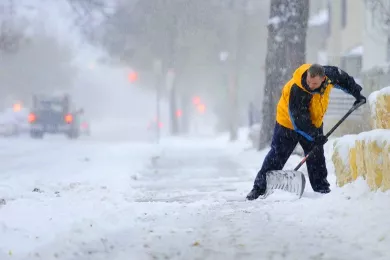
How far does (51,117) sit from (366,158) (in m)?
24.5

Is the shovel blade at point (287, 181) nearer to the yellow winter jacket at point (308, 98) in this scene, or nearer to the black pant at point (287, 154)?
the black pant at point (287, 154)

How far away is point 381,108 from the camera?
19.2 feet

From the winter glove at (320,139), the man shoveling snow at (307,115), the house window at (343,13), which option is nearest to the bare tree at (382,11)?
the house window at (343,13)

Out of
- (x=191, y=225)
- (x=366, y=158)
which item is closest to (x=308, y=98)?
(x=366, y=158)

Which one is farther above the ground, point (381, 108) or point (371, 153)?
point (381, 108)

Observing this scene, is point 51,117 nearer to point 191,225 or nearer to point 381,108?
point 381,108

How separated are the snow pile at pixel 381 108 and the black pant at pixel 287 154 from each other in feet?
2.95

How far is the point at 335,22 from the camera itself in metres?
29.7

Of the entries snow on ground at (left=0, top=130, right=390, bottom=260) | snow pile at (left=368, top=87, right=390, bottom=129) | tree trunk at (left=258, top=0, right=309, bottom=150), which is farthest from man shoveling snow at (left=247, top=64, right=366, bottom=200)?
tree trunk at (left=258, top=0, right=309, bottom=150)

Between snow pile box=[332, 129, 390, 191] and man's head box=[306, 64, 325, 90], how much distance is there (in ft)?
2.03

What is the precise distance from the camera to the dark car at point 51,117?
28.1 meters

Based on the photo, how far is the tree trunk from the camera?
13.0m

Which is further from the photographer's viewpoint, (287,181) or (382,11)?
(382,11)

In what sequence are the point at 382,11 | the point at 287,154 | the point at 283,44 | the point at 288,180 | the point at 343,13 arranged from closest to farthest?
the point at 288,180 → the point at 287,154 → the point at 283,44 → the point at 382,11 → the point at 343,13
